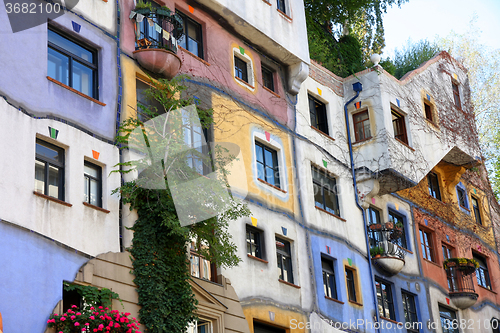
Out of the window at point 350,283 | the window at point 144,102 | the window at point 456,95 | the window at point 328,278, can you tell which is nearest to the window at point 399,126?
the window at point 456,95

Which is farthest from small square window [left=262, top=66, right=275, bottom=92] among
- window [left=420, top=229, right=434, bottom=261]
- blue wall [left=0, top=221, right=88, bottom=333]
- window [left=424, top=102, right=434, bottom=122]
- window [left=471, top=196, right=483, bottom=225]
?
window [left=471, top=196, right=483, bottom=225]

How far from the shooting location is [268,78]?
2234 centimetres

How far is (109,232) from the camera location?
14.4 metres

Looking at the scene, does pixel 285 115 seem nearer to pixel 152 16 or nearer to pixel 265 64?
pixel 265 64

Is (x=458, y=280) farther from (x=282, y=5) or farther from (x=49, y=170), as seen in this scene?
(x=49, y=170)

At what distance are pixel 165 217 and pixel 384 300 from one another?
1096cm

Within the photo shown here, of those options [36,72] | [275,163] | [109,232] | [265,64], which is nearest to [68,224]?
[109,232]

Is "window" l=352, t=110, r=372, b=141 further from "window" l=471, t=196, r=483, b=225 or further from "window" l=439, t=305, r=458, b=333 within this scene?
"window" l=471, t=196, r=483, b=225

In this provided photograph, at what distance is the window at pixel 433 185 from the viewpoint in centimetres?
2911

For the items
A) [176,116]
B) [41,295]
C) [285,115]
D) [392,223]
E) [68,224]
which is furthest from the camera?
[392,223]

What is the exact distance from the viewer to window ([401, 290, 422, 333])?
948 inches

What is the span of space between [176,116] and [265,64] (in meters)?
6.81

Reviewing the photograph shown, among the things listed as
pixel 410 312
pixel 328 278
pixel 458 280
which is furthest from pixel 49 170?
pixel 458 280

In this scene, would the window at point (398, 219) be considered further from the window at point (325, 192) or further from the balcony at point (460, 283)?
the window at point (325, 192)
